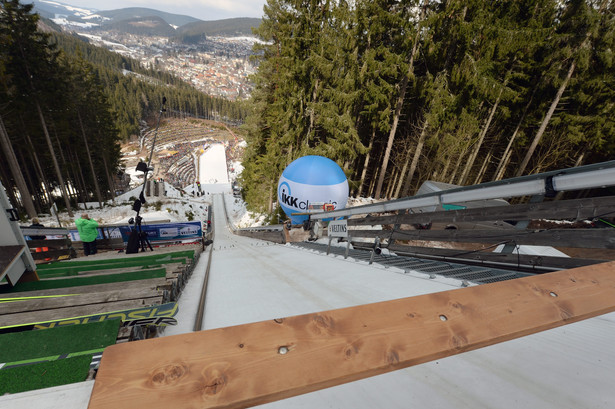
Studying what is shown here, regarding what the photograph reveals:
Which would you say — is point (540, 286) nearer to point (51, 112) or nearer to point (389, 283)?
point (389, 283)

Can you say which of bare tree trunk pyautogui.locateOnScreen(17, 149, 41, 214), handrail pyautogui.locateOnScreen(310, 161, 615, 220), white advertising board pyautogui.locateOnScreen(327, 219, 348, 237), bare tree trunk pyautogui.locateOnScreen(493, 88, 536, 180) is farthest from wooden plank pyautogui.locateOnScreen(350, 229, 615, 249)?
bare tree trunk pyautogui.locateOnScreen(17, 149, 41, 214)

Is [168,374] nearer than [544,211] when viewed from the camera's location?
Yes

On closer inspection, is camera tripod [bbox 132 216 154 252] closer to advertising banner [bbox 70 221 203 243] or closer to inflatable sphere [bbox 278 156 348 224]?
advertising banner [bbox 70 221 203 243]

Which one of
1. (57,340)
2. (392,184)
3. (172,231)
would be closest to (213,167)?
(172,231)

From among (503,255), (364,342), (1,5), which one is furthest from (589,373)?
(1,5)

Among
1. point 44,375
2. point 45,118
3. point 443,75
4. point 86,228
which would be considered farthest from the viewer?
point 45,118

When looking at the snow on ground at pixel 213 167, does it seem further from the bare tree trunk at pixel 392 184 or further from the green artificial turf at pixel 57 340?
the green artificial turf at pixel 57 340

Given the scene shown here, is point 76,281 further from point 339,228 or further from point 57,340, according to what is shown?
point 339,228
